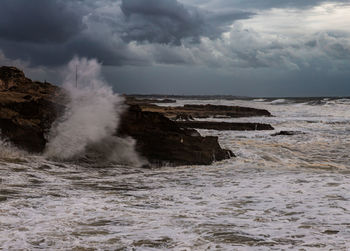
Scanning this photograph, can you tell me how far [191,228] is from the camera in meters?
5.08

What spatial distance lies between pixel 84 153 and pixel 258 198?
17.1 ft

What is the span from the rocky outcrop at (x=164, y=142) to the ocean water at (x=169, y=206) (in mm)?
597

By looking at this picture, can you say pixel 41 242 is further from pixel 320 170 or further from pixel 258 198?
pixel 320 170

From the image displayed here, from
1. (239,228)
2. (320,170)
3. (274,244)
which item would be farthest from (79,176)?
(320,170)

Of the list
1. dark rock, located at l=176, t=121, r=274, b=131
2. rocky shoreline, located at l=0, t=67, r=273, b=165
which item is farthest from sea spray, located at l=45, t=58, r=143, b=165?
dark rock, located at l=176, t=121, r=274, b=131

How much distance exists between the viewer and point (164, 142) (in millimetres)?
11102

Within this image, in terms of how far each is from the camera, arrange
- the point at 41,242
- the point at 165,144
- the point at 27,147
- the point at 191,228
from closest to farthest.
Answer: the point at 41,242
the point at 191,228
the point at 27,147
the point at 165,144

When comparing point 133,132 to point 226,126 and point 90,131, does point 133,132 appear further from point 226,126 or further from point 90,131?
point 226,126

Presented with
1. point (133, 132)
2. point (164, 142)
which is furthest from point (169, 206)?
point (133, 132)

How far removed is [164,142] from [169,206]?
4.92 metres

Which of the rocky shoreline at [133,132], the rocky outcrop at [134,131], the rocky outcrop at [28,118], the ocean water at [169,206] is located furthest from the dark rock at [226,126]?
the ocean water at [169,206]

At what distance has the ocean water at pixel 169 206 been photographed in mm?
4594

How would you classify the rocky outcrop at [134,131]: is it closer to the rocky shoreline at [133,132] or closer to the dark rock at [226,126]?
A: the rocky shoreline at [133,132]

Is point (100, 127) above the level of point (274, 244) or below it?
above
